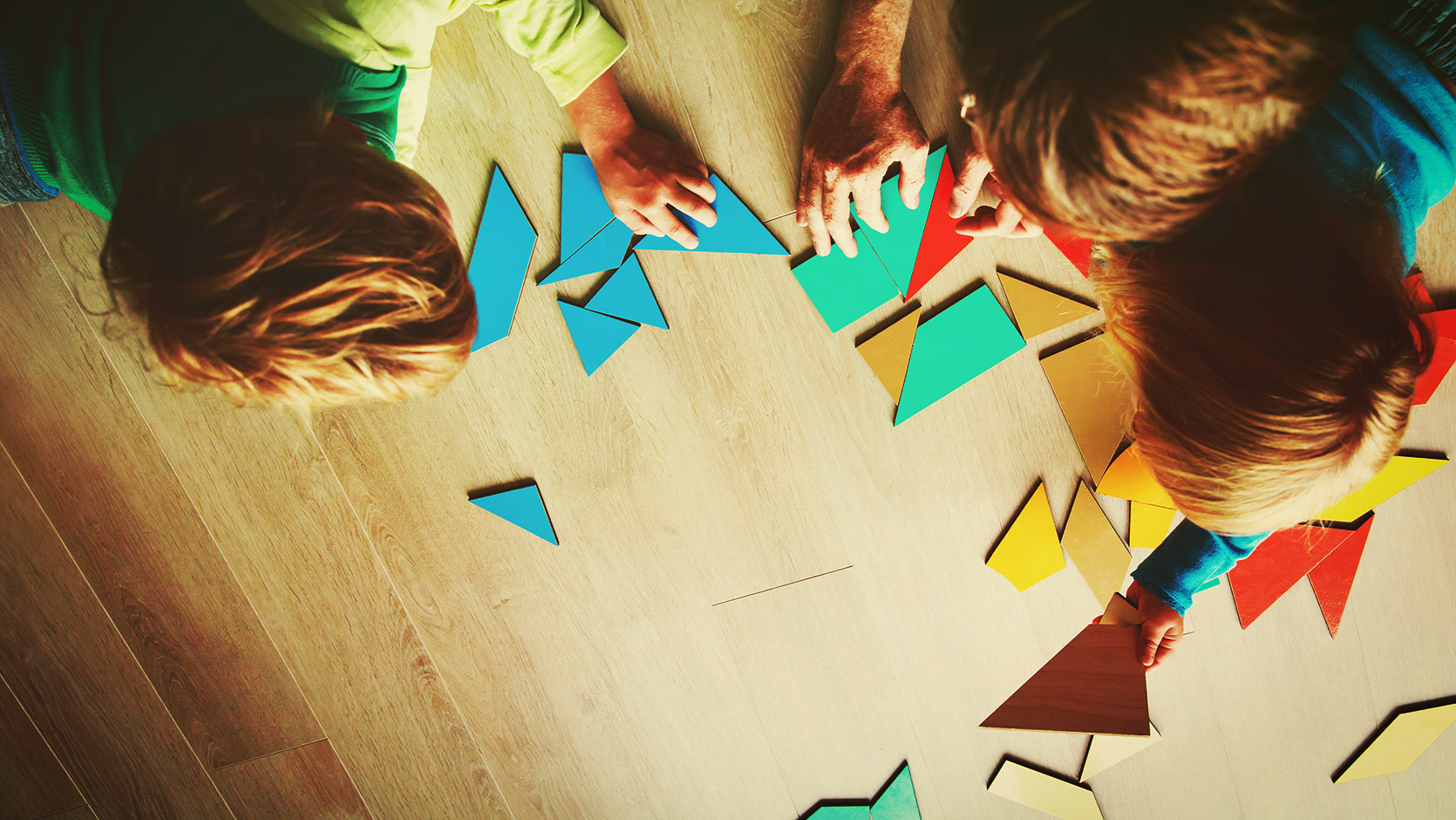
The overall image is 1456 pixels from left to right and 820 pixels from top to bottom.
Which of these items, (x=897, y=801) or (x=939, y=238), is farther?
(x=897, y=801)

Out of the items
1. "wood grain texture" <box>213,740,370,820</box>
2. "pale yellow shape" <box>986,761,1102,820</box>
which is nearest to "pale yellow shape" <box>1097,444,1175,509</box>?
"pale yellow shape" <box>986,761,1102,820</box>

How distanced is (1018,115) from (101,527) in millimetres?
1405

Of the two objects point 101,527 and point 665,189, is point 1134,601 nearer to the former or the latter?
point 665,189

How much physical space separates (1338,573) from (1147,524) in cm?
31

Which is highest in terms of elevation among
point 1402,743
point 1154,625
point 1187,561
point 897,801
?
point 1187,561

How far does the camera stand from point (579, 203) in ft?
3.09

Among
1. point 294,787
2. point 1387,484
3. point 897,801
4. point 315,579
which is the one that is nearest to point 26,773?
point 294,787

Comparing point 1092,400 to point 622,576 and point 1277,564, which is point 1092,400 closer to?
point 1277,564

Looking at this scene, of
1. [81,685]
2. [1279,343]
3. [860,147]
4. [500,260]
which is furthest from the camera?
[81,685]

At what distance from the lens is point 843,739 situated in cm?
108

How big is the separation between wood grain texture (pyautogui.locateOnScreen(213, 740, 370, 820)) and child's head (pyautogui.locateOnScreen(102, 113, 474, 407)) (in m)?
0.84

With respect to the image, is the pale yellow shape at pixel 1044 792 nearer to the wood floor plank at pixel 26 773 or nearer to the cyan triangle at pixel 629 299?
the cyan triangle at pixel 629 299

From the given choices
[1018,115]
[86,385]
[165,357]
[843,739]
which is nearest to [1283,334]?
[1018,115]

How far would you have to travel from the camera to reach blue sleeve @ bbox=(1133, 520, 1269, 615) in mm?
853
